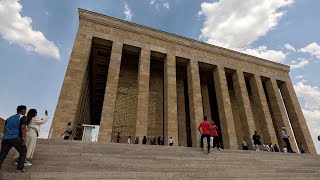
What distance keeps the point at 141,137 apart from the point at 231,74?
41.0 ft

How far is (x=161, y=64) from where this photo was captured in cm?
2192

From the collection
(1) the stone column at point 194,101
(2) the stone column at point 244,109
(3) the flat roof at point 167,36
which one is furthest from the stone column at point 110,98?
(2) the stone column at point 244,109

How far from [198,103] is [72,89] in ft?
31.3

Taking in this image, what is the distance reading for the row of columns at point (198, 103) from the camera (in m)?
15.5

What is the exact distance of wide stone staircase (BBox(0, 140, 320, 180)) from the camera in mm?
5113

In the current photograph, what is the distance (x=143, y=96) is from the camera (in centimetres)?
1645

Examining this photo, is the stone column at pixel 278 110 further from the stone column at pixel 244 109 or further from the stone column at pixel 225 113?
the stone column at pixel 225 113

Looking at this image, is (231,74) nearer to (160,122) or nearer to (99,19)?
Result: (160,122)

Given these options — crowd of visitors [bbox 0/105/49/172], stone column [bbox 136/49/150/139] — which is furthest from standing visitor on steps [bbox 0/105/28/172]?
stone column [bbox 136/49/150/139]

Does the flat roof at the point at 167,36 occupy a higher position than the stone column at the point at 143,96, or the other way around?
the flat roof at the point at 167,36

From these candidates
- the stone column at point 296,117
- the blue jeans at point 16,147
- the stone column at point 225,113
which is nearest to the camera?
the blue jeans at point 16,147

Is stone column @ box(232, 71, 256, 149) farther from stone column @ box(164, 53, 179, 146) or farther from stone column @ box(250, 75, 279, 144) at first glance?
stone column @ box(164, 53, 179, 146)

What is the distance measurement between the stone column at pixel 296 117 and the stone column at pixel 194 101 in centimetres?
1070

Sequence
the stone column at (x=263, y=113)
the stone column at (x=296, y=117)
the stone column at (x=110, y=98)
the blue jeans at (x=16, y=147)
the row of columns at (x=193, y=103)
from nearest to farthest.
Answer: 1. the blue jeans at (x=16, y=147)
2. the stone column at (x=110, y=98)
3. the row of columns at (x=193, y=103)
4. the stone column at (x=263, y=113)
5. the stone column at (x=296, y=117)
